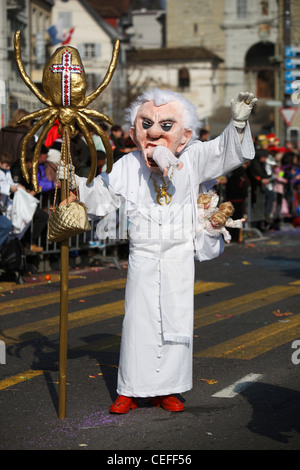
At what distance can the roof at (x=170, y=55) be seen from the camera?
232 ft

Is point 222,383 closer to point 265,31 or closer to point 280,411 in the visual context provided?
point 280,411

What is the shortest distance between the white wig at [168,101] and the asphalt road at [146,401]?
6.08 feet

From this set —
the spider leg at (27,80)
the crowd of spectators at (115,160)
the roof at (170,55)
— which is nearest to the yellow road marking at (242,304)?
the crowd of spectators at (115,160)

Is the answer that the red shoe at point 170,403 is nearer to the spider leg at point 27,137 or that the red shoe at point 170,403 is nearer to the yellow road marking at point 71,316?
the spider leg at point 27,137

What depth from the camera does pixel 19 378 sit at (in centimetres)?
679

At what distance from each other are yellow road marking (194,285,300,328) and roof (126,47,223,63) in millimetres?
60439

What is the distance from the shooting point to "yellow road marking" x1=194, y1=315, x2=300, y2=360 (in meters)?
7.61

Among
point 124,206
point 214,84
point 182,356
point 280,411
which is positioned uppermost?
point 214,84

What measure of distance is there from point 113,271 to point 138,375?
24.8 feet

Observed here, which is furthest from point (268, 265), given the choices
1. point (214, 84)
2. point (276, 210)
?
point (214, 84)

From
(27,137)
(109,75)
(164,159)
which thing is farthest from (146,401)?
(109,75)

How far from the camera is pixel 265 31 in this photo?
73.0 m

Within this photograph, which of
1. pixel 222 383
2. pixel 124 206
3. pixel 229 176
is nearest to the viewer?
pixel 124 206

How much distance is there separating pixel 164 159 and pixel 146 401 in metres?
1.66
